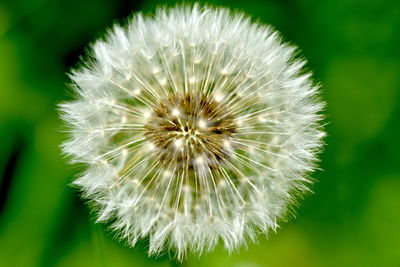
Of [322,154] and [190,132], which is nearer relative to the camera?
[190,132]

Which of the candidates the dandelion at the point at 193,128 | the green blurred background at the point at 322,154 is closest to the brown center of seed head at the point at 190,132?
the dandelion at the point at 193,128

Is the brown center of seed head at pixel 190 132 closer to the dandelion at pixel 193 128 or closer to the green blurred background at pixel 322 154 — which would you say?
the dandelion at pixel 193 128

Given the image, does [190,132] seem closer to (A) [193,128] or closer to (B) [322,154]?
(A) [193,128]

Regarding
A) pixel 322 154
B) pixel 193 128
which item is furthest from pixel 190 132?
pixel 322 154
